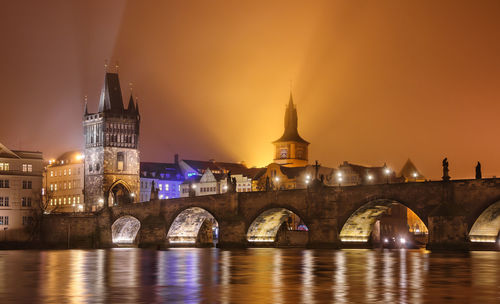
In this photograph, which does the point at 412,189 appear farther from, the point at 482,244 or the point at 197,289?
the point at 197,289

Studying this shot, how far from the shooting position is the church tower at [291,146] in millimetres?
172250

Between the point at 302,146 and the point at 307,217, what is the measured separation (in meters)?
97.3

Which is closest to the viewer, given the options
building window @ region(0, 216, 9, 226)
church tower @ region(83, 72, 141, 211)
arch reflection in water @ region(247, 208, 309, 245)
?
arch reflection in water @ region(247, 208, 309, 245)

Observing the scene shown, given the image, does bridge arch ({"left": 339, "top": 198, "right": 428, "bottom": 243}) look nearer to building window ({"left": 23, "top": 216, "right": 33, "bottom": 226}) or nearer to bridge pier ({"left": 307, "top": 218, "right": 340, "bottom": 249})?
bridge pier ({"left": 307, "top": 218, "right": 340, "bottom": 249})

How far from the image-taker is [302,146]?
174 meters

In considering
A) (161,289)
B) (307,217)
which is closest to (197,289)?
(161,289)

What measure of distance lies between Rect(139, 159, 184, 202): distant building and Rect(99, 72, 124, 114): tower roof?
95.1 ft

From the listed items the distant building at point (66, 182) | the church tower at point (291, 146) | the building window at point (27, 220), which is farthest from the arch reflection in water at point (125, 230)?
the church tower at point (291, 146)

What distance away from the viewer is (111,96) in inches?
5448

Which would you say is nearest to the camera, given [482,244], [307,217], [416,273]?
[416,273]

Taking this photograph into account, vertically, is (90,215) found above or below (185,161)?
below

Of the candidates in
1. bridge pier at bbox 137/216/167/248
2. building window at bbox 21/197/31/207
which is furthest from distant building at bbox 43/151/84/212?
bridge pier at bbox 137/216/167/248

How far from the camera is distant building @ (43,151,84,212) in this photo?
504ft

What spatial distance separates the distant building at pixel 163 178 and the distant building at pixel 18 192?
172 feet
